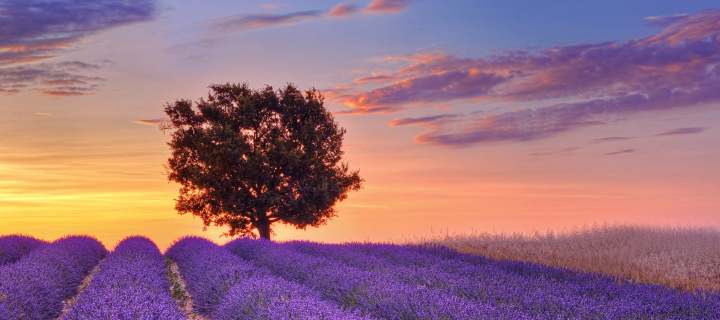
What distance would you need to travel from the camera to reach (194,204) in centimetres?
1767

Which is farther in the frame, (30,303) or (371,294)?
(30,303)

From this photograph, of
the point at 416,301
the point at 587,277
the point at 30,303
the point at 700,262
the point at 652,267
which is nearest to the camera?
the point at 416,301

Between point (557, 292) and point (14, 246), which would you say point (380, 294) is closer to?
point (557, 292)

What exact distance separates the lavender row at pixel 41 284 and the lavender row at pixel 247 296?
7.53 feet

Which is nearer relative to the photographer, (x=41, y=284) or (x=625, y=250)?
(x=41, y=284)

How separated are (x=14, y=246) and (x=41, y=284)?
29.1 feet

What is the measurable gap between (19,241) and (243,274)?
12649 mm

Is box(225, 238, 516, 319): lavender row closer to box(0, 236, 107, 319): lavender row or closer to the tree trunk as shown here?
box(0, 236, 107, 319): lavender row

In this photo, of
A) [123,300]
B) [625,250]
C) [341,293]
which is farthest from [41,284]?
[625,250]

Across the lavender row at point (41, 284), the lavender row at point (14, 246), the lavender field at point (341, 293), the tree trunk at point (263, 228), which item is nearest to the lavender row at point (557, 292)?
the lavender field at point (341, 293)

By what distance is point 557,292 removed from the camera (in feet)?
20.9

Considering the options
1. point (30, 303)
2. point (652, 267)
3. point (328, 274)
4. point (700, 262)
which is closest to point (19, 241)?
point (30, 303)

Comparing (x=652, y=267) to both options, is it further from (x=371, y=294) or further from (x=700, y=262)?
(x=371, y=294)

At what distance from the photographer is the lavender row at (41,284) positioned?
7.21 metres
